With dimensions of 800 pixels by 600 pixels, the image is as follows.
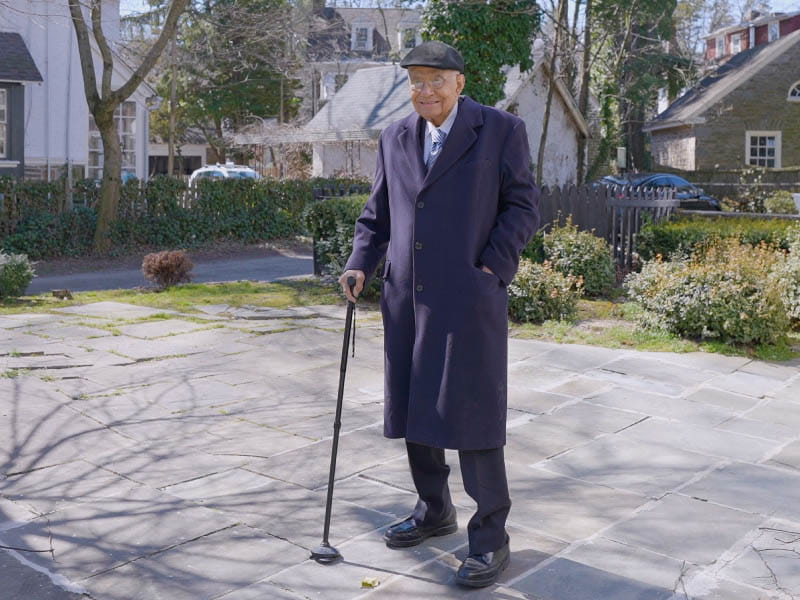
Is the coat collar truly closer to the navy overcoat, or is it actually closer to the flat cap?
the navy overcoat

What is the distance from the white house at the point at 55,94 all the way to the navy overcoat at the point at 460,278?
58.3ft

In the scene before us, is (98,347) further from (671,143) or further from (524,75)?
(671,143)

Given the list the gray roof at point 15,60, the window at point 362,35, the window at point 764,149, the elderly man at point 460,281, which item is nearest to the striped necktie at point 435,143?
the elderly man at point 460,281

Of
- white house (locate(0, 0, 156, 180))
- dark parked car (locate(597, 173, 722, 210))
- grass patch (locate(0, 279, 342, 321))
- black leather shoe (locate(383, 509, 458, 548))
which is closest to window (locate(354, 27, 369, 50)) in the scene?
dark parked car (locate(597, 173, 722, 210))

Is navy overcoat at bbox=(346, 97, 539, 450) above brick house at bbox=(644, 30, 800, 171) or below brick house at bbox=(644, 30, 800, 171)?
below

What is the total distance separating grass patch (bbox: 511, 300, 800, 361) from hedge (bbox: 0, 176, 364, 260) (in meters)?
7.90

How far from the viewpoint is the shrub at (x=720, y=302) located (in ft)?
26.8

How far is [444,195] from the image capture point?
3875mm

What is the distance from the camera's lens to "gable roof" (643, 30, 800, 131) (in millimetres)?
37625

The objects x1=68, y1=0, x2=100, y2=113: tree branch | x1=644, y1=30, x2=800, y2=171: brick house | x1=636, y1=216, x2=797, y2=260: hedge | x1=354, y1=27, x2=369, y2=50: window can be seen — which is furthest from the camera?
x1=354, y1=27, x2=369, y2=50: window

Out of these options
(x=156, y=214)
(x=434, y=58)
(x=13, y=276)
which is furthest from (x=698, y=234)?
(x=156, y=214)

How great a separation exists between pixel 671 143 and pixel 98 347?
35310 mm

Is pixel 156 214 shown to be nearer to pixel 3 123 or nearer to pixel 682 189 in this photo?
pixel 3 123

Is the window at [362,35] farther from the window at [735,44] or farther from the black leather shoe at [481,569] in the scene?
the black leather shoe at [481,569]
